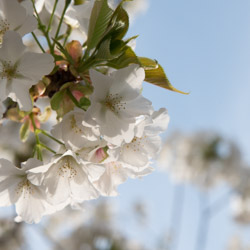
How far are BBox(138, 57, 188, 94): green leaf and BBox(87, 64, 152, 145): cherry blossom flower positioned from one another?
0.04 metres

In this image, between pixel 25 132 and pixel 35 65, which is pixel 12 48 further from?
pixel 25 132

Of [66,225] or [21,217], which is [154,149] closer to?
[21,217]

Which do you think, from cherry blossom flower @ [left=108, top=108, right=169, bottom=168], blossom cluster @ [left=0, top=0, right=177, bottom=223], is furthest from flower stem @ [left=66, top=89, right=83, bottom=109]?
cherry blossom flower @ [left=108, top=108, right=169, bottom=168]

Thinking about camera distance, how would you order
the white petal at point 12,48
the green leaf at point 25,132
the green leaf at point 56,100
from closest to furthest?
the white petal at point 12,48 < the green leaf at point 56,100 < the green leaf at point 25,132

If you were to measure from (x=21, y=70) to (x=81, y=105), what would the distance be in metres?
0.12

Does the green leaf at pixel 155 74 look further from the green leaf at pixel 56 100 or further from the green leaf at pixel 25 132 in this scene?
the green leaf at pixel 25 132

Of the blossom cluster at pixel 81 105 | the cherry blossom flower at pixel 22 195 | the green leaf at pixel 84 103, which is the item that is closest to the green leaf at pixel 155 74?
the blossom cluster at pixel 81 105

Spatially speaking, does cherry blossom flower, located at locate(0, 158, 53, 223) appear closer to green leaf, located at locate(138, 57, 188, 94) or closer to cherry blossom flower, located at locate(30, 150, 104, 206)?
cherry blossom flower, located at locate(30, 150, 104, 206)

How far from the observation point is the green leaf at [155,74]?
0.58 metres

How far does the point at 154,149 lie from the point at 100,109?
0.17m

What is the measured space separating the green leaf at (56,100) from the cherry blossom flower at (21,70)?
6 cm

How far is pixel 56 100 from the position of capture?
2.00ft

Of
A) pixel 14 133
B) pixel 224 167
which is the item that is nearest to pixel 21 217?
pixel 14 133

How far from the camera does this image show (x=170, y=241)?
4211 millimetres
